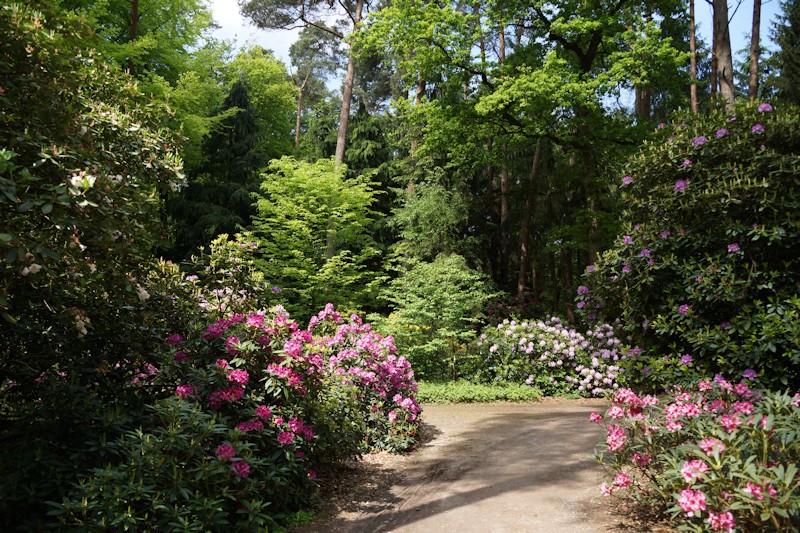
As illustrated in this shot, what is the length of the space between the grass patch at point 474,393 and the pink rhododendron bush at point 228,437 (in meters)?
4.01

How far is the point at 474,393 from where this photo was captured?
952cm

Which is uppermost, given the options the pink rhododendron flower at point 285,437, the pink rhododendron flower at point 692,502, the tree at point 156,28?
the tree at point 156,28

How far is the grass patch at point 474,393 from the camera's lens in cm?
945

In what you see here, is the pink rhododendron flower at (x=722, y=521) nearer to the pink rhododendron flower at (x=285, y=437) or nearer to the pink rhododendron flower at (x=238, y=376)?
the pink rhododendron flower at (x=285, y=437)

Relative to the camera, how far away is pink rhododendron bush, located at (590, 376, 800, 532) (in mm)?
2635

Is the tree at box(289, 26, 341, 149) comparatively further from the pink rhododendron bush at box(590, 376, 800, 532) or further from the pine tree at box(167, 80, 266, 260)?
the pink rhododendron bush at box(590, 376, 800, 532)

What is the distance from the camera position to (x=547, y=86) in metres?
10.6

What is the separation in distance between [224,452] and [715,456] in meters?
2.90

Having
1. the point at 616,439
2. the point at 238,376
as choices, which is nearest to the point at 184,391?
the point at 238,376

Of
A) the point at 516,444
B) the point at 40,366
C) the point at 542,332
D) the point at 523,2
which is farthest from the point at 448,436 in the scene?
the point at 523,2

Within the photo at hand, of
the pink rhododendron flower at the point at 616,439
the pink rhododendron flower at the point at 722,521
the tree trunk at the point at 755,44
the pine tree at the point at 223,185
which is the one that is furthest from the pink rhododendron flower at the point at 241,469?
the tree trunk at the point at 755,44

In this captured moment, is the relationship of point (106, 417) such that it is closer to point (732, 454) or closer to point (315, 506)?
point (315, 506)

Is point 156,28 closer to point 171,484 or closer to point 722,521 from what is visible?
point 171,484

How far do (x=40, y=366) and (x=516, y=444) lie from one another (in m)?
4.59
